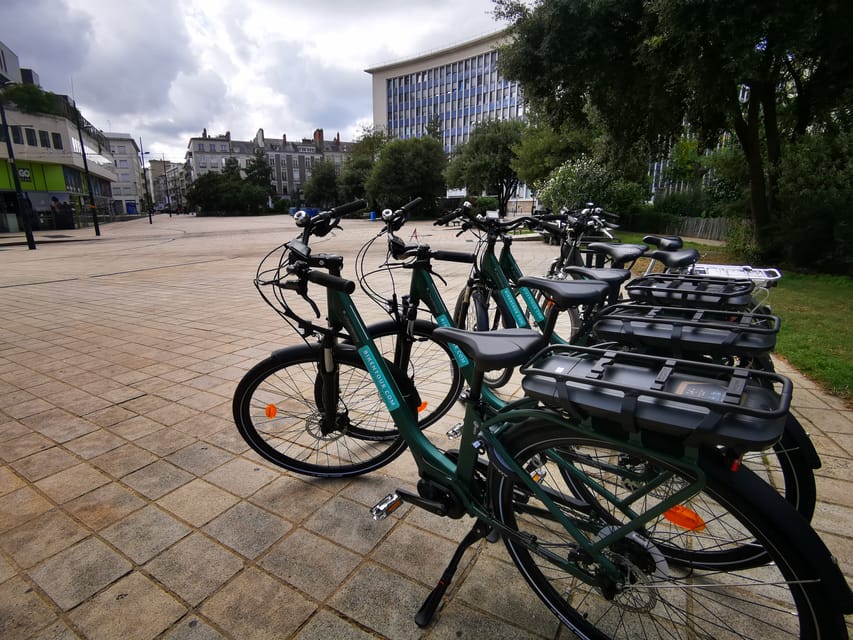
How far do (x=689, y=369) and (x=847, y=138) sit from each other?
14.6 meters

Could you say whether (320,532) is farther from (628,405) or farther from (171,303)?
(171,303)

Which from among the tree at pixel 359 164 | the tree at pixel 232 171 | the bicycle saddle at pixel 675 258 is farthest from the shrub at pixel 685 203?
the tree at pixel 232 171

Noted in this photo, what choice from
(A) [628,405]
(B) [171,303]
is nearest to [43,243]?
(B) [171,303]

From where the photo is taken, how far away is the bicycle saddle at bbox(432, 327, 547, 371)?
1.53 meters

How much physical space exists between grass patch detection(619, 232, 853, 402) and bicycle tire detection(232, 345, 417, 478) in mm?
3507

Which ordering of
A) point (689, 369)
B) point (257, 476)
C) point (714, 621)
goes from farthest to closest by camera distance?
point (257, 476), point (714, 621), point (689, 369)

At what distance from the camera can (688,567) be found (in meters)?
1.89

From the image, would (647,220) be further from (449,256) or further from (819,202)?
(449,256)

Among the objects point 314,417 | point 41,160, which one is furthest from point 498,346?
point 41,160

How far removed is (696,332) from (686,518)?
68cm

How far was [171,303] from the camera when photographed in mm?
7680

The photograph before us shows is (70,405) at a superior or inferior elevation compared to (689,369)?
inferior

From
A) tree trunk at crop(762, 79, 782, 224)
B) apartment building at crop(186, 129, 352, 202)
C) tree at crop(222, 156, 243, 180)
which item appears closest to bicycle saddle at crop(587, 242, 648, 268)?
tree trunk at crop(762, 79, 782, 224)

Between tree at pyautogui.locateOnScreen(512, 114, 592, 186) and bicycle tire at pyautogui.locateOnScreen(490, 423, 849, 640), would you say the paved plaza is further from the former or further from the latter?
tree at pyautogui.locateOnScreen(512, 114, 592, 186)
